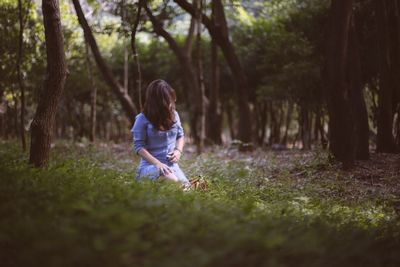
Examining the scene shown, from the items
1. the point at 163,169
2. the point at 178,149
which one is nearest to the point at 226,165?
the point at 178,149

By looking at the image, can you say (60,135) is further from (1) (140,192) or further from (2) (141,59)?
(1) (140,192)

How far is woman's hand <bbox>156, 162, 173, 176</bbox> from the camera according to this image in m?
6.48

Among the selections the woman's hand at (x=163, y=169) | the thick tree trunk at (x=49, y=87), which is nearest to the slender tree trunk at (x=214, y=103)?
the thick tree trunk at (x=49, y=87)

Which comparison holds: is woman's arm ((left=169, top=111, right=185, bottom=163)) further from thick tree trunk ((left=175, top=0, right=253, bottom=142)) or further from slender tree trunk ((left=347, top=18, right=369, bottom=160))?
thick tree trunk ((left=175, top=0, right=253, bottom=142))

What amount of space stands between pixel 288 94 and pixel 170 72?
802cm

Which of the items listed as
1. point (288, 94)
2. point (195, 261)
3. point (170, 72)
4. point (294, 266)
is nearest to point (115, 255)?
point (195, 261)

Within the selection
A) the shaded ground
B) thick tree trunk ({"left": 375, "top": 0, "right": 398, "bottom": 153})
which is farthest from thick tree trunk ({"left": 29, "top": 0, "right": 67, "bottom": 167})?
thick tree trunk ({"left": 375, "top": 0, "right": 398, "bottom": 153})

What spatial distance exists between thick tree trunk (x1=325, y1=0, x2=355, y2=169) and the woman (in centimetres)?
422

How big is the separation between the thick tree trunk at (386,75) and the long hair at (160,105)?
7259 millimetres

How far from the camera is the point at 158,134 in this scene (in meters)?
6.95

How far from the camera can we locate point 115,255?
335 cm

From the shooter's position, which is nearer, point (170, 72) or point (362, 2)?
point (362, 2)

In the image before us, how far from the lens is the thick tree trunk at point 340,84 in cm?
974

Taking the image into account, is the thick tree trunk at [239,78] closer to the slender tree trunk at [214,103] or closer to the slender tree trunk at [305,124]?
the slender tree trunk at [214,103]
